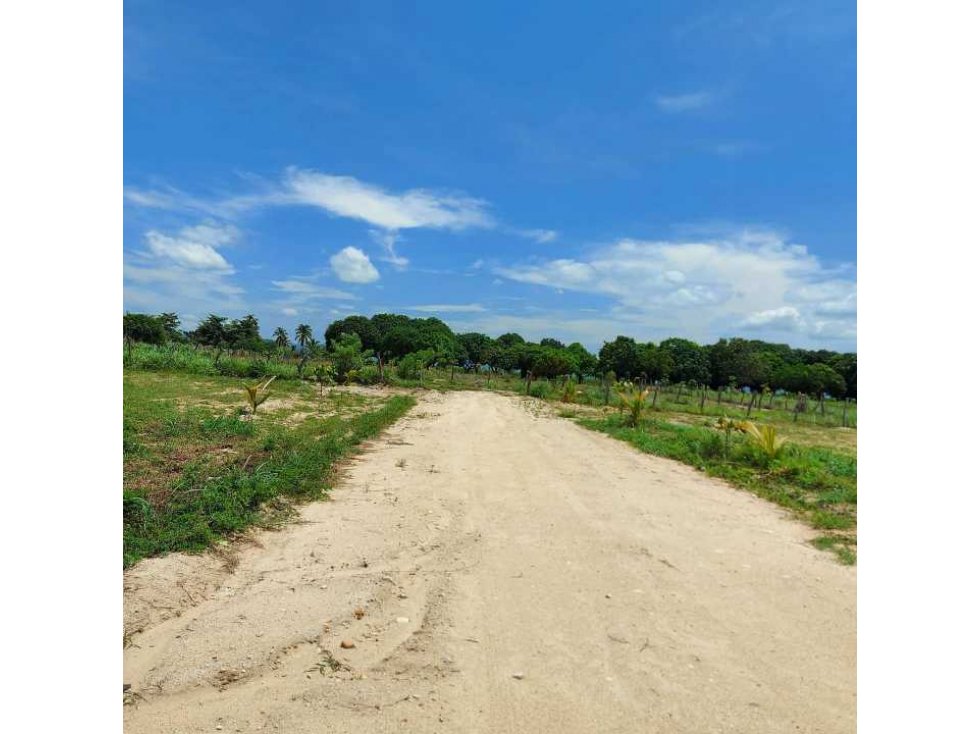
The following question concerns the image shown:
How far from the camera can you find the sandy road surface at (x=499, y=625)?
6.16 feet

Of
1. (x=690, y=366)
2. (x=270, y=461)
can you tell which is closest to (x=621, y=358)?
(x=690, y=366)

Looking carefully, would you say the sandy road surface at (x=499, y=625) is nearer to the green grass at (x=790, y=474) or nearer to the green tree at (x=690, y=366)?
the green grass at (x=790, y=474)

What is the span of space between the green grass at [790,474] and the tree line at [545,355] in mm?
13418

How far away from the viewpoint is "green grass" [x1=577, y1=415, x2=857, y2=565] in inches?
175

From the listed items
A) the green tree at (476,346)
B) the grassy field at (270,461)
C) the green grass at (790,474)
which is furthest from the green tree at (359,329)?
the green grass at (790,474)

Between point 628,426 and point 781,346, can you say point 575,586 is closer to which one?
point 628,426

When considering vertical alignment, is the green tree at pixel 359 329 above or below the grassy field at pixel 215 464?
above

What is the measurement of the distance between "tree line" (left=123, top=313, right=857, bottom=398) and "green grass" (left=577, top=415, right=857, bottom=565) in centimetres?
1342

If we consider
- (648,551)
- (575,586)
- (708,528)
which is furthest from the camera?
(708,528)

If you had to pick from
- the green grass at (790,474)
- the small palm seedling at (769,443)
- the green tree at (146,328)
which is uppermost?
the green tree at (146,328)
